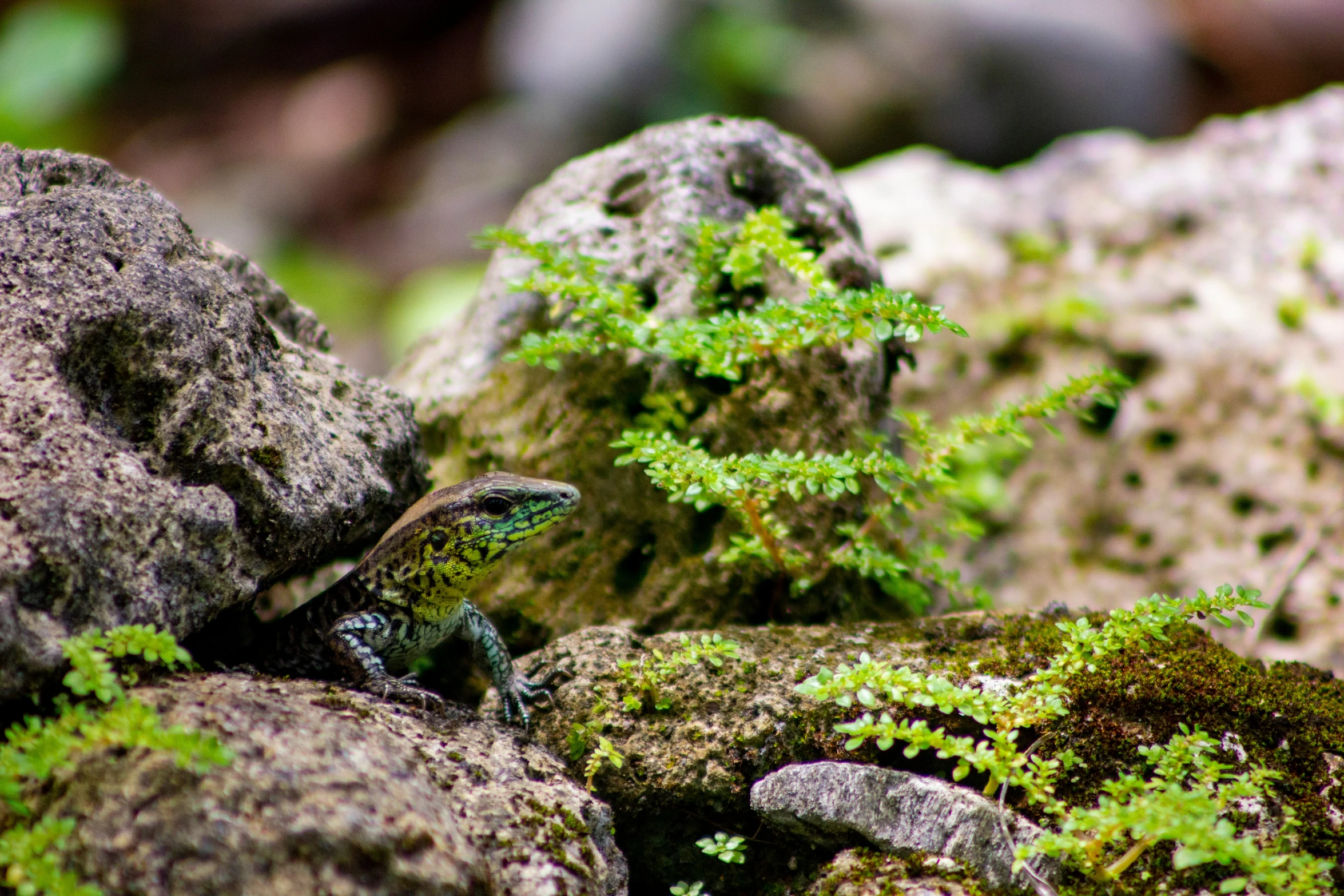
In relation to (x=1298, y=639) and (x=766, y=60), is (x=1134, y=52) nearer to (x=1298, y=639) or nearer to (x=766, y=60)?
(x=766, y=60)

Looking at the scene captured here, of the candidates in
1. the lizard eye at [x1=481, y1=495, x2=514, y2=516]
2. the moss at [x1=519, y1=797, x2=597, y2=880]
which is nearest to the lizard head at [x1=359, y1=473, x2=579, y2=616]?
the lizard eye at [x1=481, y1=495, x2=514, y2=516]

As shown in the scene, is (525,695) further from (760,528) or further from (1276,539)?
(1276,539)

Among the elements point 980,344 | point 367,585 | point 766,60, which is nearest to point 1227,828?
point 367,585

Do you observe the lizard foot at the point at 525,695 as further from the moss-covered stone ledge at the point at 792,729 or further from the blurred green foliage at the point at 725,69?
the blurred green foliage at the point at 725,69

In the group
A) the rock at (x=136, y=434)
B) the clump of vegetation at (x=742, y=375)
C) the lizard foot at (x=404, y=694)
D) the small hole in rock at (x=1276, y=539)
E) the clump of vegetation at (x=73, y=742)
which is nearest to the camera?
the clump of vegetation at (x=73, y=742)

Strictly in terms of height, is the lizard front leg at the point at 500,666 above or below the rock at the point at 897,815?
above

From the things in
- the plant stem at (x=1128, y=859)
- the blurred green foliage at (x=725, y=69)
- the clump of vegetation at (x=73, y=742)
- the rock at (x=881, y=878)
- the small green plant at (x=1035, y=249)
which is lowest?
the plant stem at (x=1128, y=859)

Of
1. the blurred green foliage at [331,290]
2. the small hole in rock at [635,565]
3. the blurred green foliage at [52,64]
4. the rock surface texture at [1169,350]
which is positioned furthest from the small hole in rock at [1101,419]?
the blurred green foliage at [52,64]
